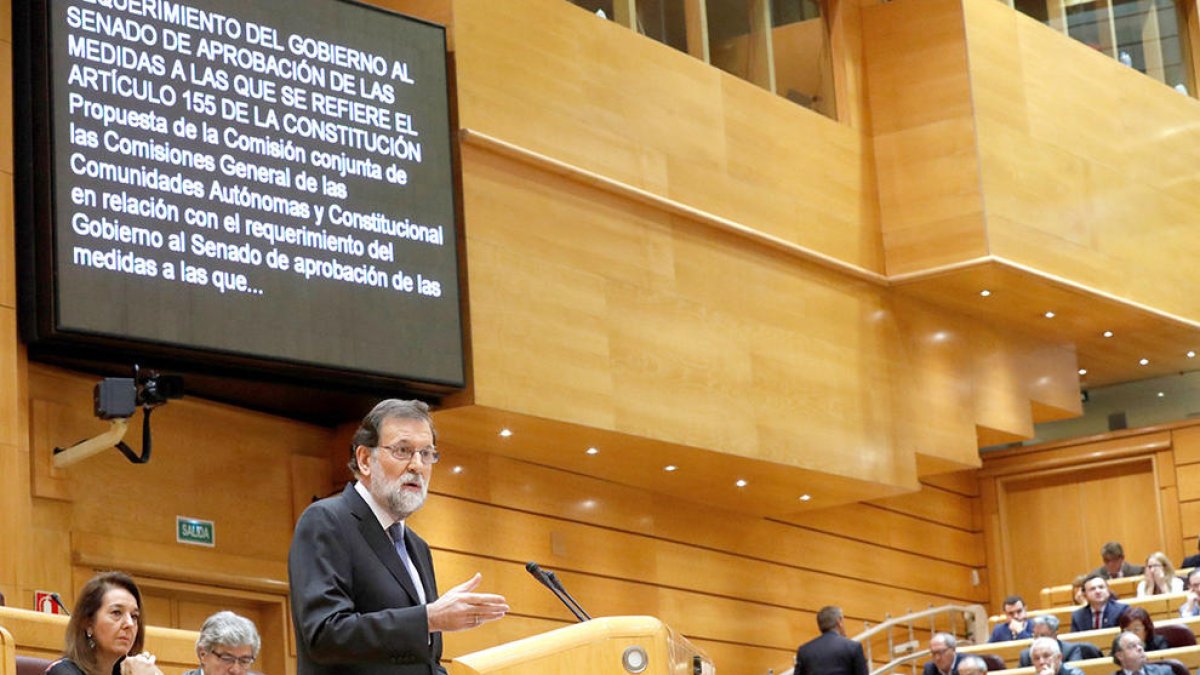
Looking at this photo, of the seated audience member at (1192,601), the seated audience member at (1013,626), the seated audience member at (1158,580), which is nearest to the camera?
the seated audience member at (1192,601)

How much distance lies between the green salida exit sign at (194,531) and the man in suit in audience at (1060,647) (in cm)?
466

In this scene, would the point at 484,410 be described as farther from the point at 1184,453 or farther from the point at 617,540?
the point at 1184,453

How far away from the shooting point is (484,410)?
34.3 feet

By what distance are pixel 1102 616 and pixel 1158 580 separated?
105 centimetres

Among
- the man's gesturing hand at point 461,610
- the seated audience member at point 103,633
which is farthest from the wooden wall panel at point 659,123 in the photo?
the man's gesturing hand at point 461,610

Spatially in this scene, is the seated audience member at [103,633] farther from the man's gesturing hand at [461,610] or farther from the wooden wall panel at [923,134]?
the wooden wall panel at [923,134]

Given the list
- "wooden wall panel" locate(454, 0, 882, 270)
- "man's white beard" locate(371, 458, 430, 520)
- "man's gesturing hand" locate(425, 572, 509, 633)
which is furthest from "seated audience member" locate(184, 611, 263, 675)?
"wooden wall panel" locate(454, 0, 882, 270)

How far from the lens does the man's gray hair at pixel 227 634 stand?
189 inches

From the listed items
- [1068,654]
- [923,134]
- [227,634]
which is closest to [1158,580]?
[1068,654]

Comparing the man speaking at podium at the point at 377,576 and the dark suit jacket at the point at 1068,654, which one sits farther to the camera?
the dark suit jacket at the point at 1068,654

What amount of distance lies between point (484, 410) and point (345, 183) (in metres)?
1.49

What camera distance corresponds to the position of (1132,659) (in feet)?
34.7

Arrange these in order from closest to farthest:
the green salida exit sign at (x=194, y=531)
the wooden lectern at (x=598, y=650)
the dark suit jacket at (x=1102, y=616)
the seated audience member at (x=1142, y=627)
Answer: the wooden lectern at (x=598, y=650) → the green salida exit sign at (x=194, y=531) → the seated audience member at (x=1142, y=627) → the dark suit jacket at (x=1102, y=616)

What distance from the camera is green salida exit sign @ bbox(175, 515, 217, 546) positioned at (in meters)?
9.89
